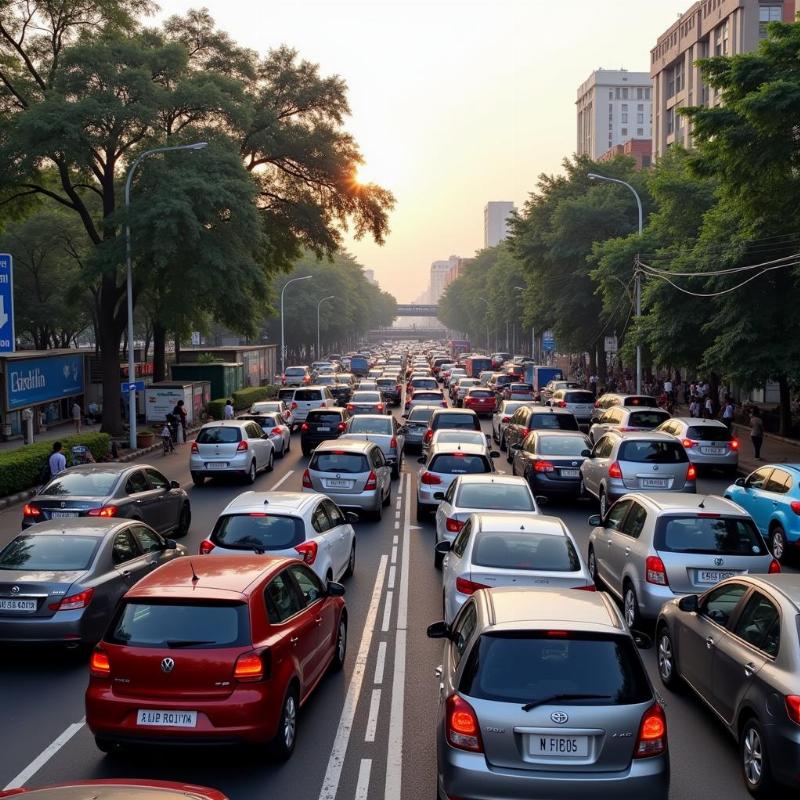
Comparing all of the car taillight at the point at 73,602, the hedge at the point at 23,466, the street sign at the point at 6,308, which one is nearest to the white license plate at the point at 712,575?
the car taillight at the point at 73,602

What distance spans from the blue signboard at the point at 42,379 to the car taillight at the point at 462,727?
33722mm

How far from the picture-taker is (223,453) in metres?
24.8

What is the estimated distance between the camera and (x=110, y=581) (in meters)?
10.8

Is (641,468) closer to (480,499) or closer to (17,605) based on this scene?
(480,499)

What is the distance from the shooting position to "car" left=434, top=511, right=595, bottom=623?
31.9 ft

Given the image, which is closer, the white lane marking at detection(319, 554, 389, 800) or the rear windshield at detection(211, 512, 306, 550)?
the white lane marking at detection(319, 554, 389, 800)

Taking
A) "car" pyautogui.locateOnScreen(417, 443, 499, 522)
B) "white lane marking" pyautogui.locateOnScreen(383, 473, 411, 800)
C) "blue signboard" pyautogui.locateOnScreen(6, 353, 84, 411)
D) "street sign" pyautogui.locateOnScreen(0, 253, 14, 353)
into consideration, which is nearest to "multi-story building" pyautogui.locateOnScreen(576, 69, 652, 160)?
"blue signboard" pyautogui.locateOnScreen(6, 353, 84, 411)

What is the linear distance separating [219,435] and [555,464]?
902 centimetres

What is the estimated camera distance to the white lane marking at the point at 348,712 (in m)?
7.27

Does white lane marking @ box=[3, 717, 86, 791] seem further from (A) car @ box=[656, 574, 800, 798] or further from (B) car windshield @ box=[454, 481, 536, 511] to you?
(B) car windshield @ box=[454, 481, 536, 511]

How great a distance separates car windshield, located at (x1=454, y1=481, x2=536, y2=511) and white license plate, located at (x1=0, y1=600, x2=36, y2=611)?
5.85 m

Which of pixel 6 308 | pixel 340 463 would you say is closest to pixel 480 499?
Result: pixel 340 463

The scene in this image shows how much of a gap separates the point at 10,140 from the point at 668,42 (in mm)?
70517

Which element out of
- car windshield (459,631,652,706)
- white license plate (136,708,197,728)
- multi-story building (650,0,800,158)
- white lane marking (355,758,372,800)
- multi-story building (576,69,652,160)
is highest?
multi-story building (576,69,652,160)
